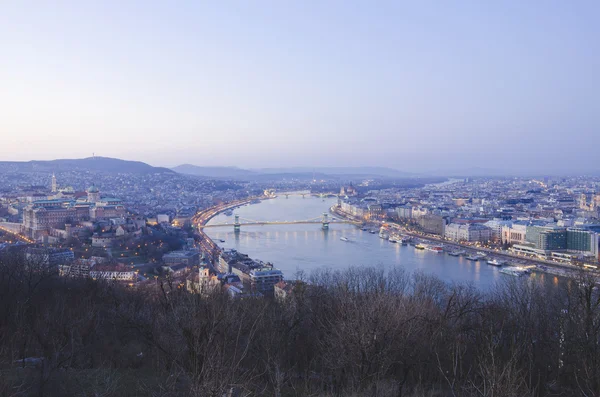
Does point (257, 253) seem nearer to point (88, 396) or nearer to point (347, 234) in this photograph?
point (347, 234)

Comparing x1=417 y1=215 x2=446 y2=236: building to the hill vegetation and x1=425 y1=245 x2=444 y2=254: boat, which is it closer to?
x1=425 y1=245 x2=444 y2=254: boat

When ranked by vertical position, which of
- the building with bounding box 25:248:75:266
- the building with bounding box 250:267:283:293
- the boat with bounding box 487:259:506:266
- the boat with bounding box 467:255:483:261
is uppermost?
the building with bounding box 25:248:75:266

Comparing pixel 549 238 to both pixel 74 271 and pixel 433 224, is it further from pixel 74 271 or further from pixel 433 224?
pixel 74 271

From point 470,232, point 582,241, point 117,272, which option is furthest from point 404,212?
point 117,272

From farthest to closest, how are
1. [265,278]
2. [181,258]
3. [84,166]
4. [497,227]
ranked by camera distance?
[84,166]
[497,227]
[181,258]
[265,278]

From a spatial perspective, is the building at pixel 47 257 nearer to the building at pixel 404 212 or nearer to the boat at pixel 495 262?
the boat at pixel 495 262

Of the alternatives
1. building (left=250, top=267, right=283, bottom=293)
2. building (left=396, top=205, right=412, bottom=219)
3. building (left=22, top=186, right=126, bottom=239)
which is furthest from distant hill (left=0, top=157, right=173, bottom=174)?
building (left=250, top=267, right=283, bottom=293)

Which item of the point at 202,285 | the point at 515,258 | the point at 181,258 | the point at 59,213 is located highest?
the point at 202,285
